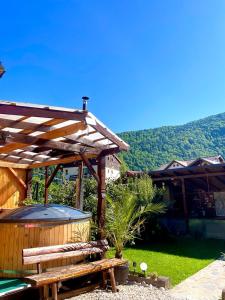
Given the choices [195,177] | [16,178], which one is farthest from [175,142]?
[16,178]

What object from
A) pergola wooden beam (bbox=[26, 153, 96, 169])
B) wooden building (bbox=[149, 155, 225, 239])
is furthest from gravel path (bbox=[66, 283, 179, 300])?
wooden building (bbox=[149, 155, 225, 239])

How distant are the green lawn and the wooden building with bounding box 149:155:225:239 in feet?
4.05

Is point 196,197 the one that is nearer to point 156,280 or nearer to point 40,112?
point 156,280

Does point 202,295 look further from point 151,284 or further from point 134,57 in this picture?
point 134,57

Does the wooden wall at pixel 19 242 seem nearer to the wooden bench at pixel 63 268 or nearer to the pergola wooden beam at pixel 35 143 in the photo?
the wooden bench at pixel 63 268

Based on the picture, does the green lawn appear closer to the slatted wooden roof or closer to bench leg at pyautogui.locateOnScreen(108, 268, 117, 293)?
bench leg at pyautogui.locateOnScreen(108, 268, 117, 293)

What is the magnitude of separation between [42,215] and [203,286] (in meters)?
3.98

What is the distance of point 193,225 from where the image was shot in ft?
47.0

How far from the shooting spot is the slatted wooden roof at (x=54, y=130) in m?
4.89

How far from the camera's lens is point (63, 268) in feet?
19.5

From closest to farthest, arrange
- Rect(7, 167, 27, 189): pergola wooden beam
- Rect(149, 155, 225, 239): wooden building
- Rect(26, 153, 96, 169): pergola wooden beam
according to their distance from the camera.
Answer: Rect(26, 153, 96, 169): pergola wooden beam
Rect(7, 167, 27, 189): pergola wooden beam
Rect(149, 155, 225, 239): wooden building

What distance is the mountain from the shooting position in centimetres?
4834

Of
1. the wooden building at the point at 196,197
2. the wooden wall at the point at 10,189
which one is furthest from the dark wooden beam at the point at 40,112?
the wooden building at the point at 196,197

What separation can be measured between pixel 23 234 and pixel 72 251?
1095mm
